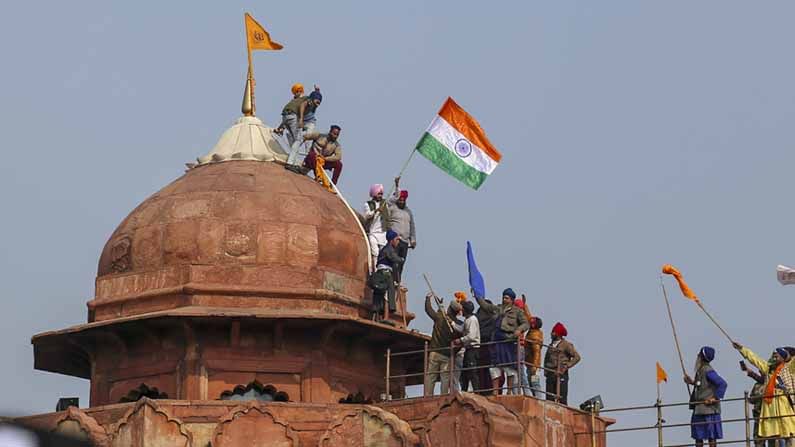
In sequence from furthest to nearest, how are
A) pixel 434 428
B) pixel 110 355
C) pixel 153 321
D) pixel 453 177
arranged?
pixel 453 177 → pixel 110 355 → pixel 153 321 → pixel 434 428

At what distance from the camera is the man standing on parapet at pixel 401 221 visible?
20953 millimetres

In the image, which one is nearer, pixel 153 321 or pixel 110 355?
pixel 153 321

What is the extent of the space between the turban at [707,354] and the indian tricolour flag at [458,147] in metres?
5.95

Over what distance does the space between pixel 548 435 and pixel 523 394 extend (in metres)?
0.71

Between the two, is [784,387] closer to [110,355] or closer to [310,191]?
[310,191]

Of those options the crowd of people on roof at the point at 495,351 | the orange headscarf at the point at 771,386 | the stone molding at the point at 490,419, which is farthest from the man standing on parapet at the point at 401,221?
the orange headscarf at the point at 771,386

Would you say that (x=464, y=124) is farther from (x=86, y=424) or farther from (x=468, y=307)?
(x=86, y=424)

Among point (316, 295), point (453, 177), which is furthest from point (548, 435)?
point (453, 177)

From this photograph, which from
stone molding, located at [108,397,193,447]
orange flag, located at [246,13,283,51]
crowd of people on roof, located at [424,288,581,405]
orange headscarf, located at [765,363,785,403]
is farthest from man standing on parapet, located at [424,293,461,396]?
orange flag, located at [246,13,283,51]

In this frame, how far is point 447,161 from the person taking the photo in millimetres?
22078

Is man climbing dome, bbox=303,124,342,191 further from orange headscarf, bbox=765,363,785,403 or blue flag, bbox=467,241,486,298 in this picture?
orange headscarf, bbox=765,363,785,403

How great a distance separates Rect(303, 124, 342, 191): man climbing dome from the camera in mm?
22406

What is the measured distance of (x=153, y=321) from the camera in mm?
19297

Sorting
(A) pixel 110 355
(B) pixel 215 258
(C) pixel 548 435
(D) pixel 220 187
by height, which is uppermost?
(D) pixel 220 187
